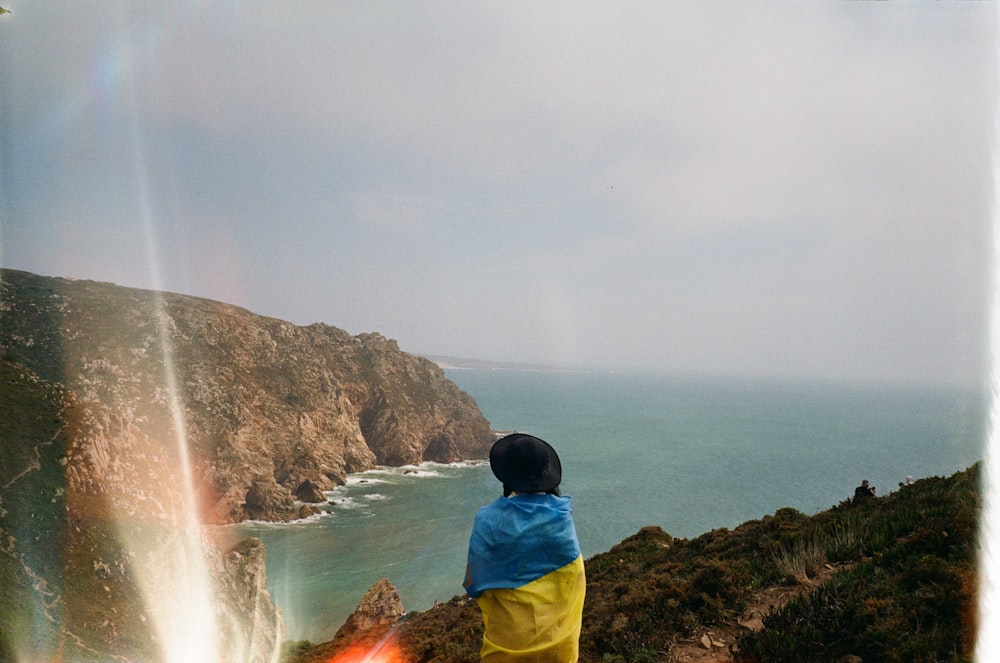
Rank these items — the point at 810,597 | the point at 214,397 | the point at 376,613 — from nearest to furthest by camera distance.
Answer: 1. the point at 810,597
2. the point at 376,613
3. the point at 214,397

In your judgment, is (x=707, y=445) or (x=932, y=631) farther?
(x=707, y=445)

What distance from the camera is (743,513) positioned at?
76.8 meters

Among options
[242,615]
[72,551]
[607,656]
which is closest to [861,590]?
[607,656]

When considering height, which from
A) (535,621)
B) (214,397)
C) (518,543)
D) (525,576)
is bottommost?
(214,397)

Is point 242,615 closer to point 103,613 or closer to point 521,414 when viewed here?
point 103,613

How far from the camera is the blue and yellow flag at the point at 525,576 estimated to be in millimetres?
2834

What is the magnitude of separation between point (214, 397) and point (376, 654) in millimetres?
71757

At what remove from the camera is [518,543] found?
9.27ft

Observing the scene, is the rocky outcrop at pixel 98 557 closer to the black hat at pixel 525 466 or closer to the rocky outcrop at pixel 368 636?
the rocky outcrop at pixel 368 636

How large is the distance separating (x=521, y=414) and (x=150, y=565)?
152 metres

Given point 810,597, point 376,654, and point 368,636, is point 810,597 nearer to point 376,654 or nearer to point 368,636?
point 376,654

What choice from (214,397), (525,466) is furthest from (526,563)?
(214,397)

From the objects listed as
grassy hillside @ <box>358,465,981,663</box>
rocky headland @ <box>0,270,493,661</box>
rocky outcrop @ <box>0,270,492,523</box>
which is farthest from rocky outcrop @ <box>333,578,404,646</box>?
rocky outcrop @ <box>0,270,492,523</box>

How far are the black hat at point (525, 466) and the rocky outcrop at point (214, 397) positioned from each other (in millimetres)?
37462
